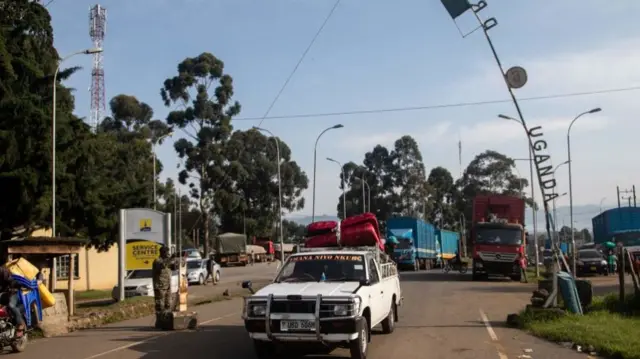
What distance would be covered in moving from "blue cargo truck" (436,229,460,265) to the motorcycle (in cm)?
4764

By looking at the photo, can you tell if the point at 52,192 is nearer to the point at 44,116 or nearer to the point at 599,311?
the point at 44,116

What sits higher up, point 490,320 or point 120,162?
point 120,162

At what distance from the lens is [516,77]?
16047 mm

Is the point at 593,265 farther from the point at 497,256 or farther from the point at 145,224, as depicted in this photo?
the point at 145,224

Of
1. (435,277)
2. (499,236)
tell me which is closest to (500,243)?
(499,236)

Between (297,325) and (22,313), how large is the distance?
19.0ft

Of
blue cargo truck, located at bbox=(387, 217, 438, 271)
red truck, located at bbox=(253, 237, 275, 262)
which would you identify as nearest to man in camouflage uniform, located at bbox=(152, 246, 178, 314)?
blue cargo truck, located at bbox=(387, 217, 438, 271)

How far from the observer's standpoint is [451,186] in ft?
345

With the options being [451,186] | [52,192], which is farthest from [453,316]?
[451,186]

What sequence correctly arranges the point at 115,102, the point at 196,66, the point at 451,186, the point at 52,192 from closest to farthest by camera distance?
the point at 52,192, the point at 196,66, the point at 115,102, the point at 451,186

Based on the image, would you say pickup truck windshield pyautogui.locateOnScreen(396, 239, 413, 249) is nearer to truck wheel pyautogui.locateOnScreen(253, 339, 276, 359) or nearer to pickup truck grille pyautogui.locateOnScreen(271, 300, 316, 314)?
truck wheel pyautogui.locateOnScreen(253, 339, 276, 359)

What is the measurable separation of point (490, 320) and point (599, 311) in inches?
99.0

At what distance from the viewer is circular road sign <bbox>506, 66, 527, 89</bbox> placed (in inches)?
630

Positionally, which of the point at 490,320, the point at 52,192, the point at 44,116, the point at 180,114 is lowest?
the point at 490,320
